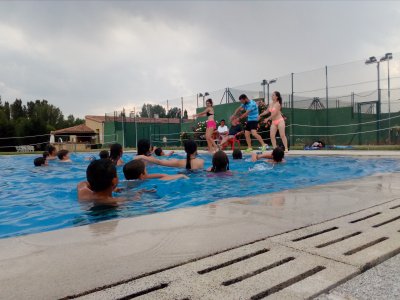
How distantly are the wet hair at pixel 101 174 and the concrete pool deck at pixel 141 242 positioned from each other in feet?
3.80

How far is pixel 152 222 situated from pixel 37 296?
1.18 m

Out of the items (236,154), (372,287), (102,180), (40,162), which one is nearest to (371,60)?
(236,154)

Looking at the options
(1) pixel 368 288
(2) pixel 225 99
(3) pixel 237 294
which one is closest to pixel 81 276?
(3) pixel 237 294

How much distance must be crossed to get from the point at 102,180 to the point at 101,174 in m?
0.08

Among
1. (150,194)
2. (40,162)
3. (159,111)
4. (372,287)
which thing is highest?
(159,111)

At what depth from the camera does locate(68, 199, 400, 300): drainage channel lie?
1339 millimetres

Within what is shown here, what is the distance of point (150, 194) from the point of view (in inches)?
186

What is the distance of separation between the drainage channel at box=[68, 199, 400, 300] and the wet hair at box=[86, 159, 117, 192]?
7.10ft

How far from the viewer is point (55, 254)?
1.78 metres

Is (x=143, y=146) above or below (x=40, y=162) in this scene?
above

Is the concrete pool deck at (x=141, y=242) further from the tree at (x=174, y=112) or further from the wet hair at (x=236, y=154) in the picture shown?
the tree at (x=174, y=112)

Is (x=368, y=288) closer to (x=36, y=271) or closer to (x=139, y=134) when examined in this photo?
(x=36, y=271)

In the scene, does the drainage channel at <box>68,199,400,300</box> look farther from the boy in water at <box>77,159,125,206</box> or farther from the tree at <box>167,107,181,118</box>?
the tree at <box>167,107,181,118</box>

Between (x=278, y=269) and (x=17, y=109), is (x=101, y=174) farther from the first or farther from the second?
(x=17, y=109)
